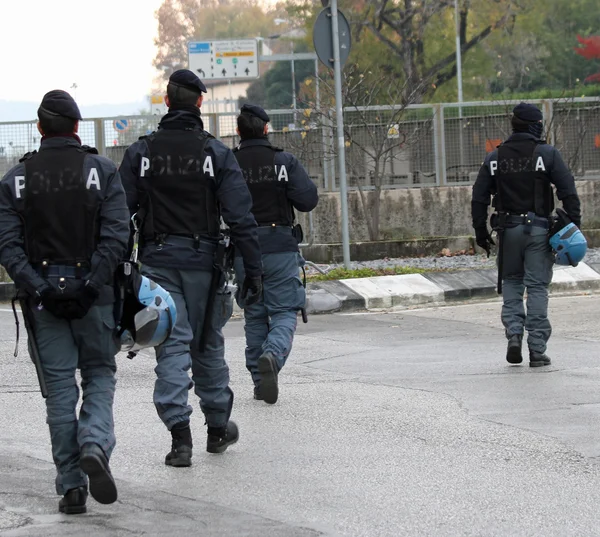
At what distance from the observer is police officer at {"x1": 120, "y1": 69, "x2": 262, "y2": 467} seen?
21.2 ft

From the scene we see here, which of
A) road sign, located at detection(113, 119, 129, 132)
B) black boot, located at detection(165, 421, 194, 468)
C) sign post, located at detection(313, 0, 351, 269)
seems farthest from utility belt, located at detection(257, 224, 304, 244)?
road sign, located at detection(113, 119, 129, 132)

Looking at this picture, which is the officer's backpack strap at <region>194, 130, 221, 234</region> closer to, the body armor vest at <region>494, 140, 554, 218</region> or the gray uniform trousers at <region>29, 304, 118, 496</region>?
the gray uniform trousers at <region>29, 304, 118, 496</region>

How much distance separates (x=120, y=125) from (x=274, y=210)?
11689 mm

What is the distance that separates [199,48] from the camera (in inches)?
2591

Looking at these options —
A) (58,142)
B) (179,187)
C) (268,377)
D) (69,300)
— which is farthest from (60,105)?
(268,377)

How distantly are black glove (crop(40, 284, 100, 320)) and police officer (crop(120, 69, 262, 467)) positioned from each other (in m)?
0.99

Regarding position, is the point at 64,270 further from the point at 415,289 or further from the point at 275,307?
the point at 415,289

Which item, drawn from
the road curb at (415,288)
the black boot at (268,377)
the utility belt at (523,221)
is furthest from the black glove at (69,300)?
the road curb at (415,288)

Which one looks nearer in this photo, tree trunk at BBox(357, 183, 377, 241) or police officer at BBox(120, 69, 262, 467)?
police officer at BBox(120, 69, 262, 467)

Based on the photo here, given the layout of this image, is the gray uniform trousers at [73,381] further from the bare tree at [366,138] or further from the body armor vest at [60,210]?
the bare tree at [366,138]

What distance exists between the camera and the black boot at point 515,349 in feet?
31.3

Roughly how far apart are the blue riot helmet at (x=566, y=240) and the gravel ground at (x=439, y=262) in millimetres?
6610

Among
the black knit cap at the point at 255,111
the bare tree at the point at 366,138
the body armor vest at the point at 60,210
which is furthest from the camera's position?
the bare tree at the point at 366,138

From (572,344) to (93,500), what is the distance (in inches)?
238
